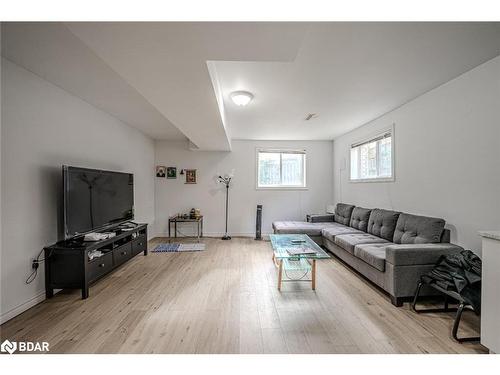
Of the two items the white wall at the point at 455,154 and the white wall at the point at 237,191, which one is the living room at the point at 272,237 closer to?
the white wall at the point at 455,154

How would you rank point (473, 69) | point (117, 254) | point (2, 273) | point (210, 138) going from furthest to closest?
point (210, 138) < point (117, 254) < point (473, 69) < point (2, 273)

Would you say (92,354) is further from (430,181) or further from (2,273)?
(430,181)

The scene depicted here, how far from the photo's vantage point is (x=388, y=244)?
303 centimetres

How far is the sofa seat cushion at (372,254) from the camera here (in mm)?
2493

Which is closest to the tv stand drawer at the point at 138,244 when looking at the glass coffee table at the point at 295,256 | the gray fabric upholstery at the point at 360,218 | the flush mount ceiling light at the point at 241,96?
the glass coffee table at the point at 295,256

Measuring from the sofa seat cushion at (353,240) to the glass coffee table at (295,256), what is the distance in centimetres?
46

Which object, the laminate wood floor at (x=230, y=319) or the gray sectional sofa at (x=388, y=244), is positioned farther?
the gray sectional sofa at (x=388, y=244)

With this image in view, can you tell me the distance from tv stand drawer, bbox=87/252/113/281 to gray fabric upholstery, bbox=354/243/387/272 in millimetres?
3156

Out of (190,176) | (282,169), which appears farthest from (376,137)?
(190,176)

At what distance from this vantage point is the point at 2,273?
1957mm

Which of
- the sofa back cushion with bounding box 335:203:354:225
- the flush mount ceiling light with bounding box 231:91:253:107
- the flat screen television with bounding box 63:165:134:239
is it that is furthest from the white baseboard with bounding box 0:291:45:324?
the sofa back cushion with bounding box 335:203:354:225

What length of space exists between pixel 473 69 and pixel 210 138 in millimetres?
3509

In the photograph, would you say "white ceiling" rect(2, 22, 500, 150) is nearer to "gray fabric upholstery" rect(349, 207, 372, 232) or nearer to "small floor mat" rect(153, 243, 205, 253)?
"gray fabric upholstery" rect(349, 207, 372, 232)
